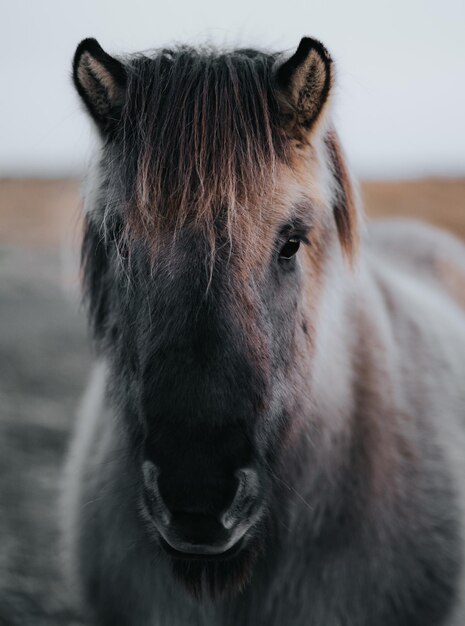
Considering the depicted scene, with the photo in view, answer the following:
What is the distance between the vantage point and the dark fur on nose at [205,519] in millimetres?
1406

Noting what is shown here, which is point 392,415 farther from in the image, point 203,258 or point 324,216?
point 203,258

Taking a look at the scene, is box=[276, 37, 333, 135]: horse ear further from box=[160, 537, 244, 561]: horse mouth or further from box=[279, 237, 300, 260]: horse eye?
box=[160, 537, 244, 561]: horse mouth

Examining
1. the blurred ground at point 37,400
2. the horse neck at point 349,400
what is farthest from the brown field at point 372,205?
the horse neck at point 349,400

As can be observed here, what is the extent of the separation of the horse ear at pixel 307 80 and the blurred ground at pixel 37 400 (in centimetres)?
71

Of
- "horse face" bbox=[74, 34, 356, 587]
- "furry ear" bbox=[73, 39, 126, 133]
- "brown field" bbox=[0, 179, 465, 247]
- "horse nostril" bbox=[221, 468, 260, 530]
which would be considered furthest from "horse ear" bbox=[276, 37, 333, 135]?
"brown field" bbox=[0, 179, 465, 247]

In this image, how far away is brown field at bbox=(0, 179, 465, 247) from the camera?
12781 millimetres

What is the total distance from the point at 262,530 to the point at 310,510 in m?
0.25

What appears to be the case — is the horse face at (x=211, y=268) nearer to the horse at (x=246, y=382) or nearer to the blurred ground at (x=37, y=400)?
the horse at (x=246, y=382)

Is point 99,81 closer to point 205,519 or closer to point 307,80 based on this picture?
point 307,80

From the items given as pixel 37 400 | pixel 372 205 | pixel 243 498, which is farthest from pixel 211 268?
pixel 372 205

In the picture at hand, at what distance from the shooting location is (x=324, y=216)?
1.82 m

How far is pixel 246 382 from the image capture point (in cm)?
147

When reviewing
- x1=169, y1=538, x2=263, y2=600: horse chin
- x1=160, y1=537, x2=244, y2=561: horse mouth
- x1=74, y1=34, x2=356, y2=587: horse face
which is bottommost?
x1=169, y1=538, x2=263, y2=600: horse chin

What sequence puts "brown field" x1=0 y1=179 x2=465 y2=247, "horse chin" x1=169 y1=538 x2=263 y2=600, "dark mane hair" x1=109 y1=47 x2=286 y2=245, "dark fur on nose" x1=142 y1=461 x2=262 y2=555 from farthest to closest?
"brown field" x1=0 y1=179 x2=465 y2=247
"horse chin" x1=169 y1=538 x2=263 y2=600
"dark mane hair" x1=109 y1=47 x2=286 y2=245
"dark fur on nose" x1=142 y1=461 x2=262 y2=555
